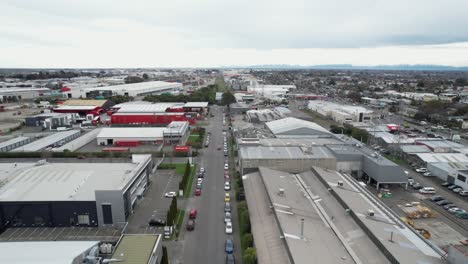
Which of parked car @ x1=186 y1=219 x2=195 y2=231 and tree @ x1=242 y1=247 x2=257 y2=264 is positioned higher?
tree @ x1=242 y1=247 x2=257 y2=264

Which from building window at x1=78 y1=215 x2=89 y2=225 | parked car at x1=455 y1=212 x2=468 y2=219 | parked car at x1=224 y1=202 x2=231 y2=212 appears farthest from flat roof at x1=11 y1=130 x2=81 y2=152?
parked car at x1=455 y1=212 x2=468 y2=219

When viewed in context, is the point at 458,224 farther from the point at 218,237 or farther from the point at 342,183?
the point at 218,237

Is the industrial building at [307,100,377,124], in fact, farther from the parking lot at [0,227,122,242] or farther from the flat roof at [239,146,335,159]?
the parking lot at [0,227,122,242]

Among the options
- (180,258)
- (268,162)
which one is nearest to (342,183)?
(268,162)

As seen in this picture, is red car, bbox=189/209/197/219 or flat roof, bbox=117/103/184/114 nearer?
red car, bbox=189/209/197/219

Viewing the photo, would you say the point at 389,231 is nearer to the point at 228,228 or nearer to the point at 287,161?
the point at 228,228

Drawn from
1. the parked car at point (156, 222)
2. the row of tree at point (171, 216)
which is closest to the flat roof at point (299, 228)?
the row of tree at point (171, 216)

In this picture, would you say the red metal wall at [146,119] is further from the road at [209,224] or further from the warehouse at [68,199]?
the warehouse at [68,199]

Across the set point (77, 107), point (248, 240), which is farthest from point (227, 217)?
point (77, 107)
